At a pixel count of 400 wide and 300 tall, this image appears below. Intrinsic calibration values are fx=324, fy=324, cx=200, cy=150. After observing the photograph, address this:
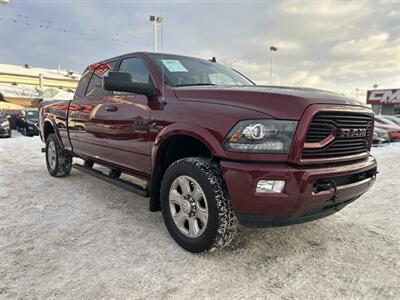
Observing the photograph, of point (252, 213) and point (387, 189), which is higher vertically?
point (252, 213)

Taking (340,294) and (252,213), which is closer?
(340,294)

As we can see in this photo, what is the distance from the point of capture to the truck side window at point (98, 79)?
445cm

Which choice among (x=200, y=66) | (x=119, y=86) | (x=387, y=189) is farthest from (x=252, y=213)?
(x=387, y=189)

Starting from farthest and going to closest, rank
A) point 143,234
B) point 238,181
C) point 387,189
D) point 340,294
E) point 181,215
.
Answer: point 387,189 → point 143,234 → point 181,215 → point 238,181 → point 340,294

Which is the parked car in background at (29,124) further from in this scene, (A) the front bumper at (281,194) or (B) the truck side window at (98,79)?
(A) the front bumper at (281,194)

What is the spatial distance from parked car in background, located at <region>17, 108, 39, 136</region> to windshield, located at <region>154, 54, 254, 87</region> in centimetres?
1664

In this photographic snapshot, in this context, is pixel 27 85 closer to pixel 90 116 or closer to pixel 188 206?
pixel 90 116

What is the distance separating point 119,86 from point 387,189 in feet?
15.1

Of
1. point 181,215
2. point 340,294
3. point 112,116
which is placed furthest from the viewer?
point 112,116

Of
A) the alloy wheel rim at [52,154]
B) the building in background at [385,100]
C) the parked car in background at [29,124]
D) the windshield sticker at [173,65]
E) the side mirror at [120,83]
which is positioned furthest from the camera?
the building in background at [385,100]

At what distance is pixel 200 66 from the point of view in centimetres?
399

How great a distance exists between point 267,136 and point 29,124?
19647 millimetres

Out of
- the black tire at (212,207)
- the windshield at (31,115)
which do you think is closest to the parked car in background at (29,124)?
the windshield at (31,115)

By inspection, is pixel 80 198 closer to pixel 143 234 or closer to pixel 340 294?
pixel 143 234
